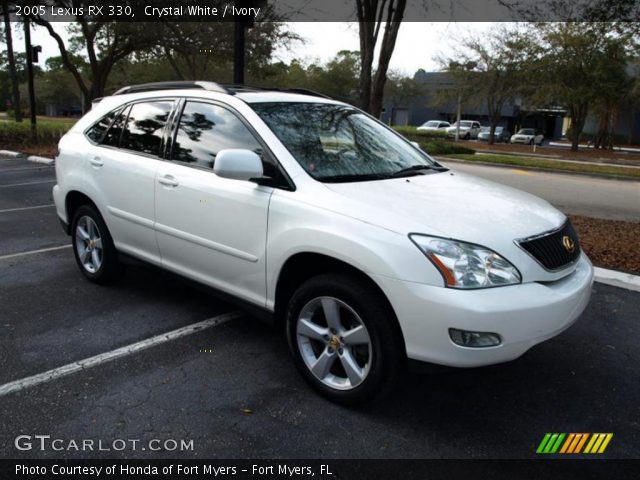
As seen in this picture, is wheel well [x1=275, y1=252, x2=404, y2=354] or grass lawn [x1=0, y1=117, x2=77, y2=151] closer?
wheel well [x1=275, y1=252, x2=404, y2=354]

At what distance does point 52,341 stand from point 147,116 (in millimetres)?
1864

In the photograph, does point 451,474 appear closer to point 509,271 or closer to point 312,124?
point 509,271

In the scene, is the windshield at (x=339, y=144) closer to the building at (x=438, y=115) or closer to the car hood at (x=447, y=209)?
the car hood at (x=447, y=209)

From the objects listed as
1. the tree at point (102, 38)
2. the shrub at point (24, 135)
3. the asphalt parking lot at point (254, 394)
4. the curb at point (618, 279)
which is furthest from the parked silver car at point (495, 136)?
the asphalt parking lot at point (254, 394)

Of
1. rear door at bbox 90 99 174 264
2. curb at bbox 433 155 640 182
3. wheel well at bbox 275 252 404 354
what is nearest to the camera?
wheel well at bbox 275 252 404 354

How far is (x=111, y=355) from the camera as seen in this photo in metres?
3.63

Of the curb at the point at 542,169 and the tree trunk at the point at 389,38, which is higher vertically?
the tree trunk at the point at 389,38

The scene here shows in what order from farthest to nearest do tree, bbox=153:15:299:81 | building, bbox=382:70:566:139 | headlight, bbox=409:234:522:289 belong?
building, bbox=382:70:566:139
tree, bbox=153:15:299:81
headlight, bbox=409:234:522:289

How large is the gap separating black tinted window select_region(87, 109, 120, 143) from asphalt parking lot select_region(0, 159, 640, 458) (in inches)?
55.6

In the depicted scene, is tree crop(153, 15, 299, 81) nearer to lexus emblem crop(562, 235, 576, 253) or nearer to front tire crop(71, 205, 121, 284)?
front tire crop(71, 205, 121, 284)

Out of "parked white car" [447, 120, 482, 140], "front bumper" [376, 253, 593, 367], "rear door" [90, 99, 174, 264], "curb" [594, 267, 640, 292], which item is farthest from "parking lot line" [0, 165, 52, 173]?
"parked white car" [447, 120, 482, 140]

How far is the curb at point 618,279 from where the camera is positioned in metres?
5.18

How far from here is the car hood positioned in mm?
2809

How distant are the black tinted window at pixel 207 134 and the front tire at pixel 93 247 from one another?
3.92 ft
